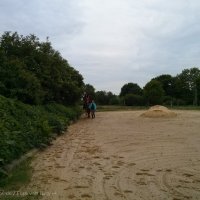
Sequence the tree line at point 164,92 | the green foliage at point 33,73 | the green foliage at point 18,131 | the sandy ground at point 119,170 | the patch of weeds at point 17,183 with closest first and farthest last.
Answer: the patch of weeds at point 17,183, the sandy ground at point 119,170, the green foliage at point 18,131, the green foliage at point 33,73, the tree line at point 164,92

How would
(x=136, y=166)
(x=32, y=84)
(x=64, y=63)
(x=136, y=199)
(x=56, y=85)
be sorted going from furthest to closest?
(x=64, y=63) → (x=56, y=85) → (x=32, y=84) → (x=136, y=166) → (x=136, y=199)

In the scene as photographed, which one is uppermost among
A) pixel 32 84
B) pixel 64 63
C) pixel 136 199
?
pixel 64 63

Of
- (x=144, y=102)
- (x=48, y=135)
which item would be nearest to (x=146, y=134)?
(x=48, y=135)

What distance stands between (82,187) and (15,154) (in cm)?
262

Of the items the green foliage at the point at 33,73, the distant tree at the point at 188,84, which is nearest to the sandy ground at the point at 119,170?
the green foliage at the point at 33,73

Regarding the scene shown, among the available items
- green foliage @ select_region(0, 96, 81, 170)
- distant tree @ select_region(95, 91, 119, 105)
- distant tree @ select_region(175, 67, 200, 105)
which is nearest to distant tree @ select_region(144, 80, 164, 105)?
distant tree @ select_region(95, 91, 119, 105)

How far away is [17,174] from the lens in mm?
8000

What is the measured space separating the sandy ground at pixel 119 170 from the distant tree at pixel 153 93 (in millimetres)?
52434

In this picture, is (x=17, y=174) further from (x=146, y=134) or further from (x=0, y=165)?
(x=146, y=134)

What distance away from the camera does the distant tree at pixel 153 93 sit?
215ft

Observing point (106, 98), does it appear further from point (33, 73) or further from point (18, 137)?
point (18, 137)

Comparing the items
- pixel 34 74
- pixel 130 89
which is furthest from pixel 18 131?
pixel 130 89

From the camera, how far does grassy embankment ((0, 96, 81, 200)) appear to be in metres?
7.43

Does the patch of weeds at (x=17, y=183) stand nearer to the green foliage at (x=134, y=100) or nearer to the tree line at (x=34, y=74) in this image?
the tree line at (x=34, y=74)
